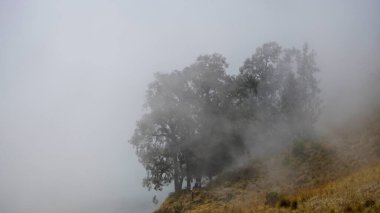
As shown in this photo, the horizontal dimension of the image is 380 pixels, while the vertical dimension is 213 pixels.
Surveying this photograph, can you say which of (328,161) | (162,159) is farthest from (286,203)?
(162,159)

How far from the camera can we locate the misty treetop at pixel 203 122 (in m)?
40.5

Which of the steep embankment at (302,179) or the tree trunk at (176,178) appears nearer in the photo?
the steep embankment at (302,179)

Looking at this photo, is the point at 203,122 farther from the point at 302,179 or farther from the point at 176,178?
the point at 302,179

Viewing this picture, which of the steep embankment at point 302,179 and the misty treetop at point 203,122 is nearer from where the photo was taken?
the steep embankment at point 302,179

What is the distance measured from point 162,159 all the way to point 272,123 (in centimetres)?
1507

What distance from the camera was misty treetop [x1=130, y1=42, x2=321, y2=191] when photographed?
133 ft

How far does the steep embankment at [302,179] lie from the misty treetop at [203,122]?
3.80 m

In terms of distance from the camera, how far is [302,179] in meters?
28.8

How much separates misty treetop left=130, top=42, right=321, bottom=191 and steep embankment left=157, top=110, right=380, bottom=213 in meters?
3.80

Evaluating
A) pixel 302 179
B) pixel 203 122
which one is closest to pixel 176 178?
pixel 203 122

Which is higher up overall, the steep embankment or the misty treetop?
the misty treetop

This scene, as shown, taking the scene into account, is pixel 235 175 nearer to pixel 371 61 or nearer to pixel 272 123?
pixel 272 123

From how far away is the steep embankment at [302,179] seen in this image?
61.8 ft

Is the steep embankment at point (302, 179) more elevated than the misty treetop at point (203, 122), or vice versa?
the misty treetop at point (203, 122)
